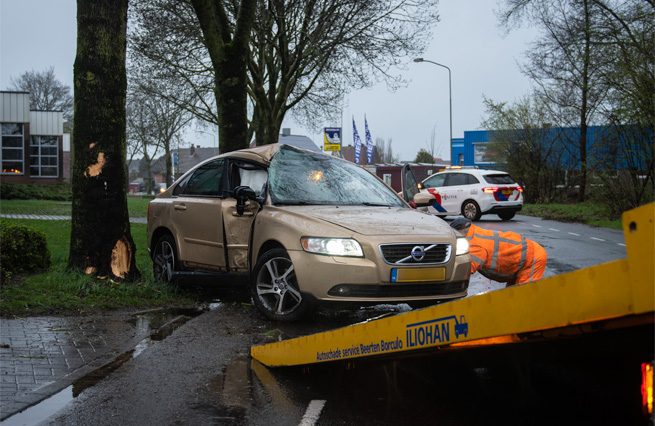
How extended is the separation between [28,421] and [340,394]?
185 centimetres

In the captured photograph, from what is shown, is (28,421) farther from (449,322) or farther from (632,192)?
(632,192)

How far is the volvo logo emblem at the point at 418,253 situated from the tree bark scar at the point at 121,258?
12.7ft

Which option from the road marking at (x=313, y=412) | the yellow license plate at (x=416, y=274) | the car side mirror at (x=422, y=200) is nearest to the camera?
the road marking at (x=313, y=412)

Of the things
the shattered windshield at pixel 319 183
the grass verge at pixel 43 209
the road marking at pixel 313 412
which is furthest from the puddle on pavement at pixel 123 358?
the grass verge at pixel 43 209

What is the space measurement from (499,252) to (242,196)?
104 inches

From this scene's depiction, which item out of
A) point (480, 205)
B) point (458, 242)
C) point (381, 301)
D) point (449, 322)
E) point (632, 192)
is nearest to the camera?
point (449, 322)

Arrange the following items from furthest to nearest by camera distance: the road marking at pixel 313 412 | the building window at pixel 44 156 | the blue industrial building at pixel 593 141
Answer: the building window at pixel 44 156 → the blue industrial building at pixel 593 141 → the road marking at pixel 313 412

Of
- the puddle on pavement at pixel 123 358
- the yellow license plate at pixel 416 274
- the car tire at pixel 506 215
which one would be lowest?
the puddle on pavement at pixel 123 358

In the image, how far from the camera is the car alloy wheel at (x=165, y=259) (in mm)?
7623

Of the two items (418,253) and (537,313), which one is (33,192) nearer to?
(418,253)

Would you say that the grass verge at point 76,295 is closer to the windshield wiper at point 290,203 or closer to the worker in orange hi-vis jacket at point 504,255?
the windshield wiper at point 290,203

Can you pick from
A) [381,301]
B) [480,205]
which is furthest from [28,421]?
[480,205]

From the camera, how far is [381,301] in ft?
17.7

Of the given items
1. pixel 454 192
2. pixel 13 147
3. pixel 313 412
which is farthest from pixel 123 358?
pixel 13 147
